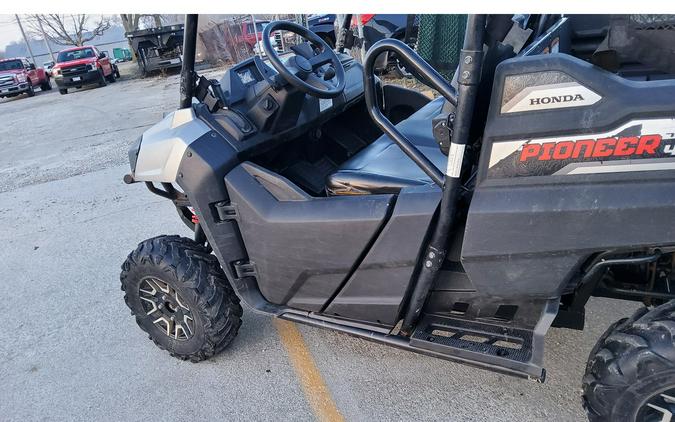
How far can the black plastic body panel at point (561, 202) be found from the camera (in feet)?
5.01

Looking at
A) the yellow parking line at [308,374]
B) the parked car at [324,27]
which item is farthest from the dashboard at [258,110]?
the parked car at [324,27]

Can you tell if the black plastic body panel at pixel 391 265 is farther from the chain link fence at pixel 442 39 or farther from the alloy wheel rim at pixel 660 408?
the chain link fence at pixel 442 39

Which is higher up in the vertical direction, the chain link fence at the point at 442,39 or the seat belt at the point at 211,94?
the seat belt at the point at 211,94

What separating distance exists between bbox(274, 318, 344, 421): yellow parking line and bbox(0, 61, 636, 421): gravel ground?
0.12ft

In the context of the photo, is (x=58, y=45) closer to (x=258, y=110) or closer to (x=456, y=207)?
(x=258, y=110)

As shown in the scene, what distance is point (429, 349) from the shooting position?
82.0 inches

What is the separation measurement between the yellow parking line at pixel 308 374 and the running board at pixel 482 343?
567 mm

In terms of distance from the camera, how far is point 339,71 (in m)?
2.74

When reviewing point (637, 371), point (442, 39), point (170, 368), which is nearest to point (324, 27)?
point (442, 39)

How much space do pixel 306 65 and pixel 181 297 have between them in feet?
4.36

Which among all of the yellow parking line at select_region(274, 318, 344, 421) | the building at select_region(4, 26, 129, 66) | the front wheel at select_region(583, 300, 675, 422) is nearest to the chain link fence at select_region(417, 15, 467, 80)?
the yellow parking line at select_region(274, 318, 344, 421)

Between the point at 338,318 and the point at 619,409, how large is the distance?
115 cm

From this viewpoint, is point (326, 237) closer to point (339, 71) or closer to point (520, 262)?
point (520, 262)

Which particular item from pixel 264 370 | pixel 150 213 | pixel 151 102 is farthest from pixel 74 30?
pixel 264 370
